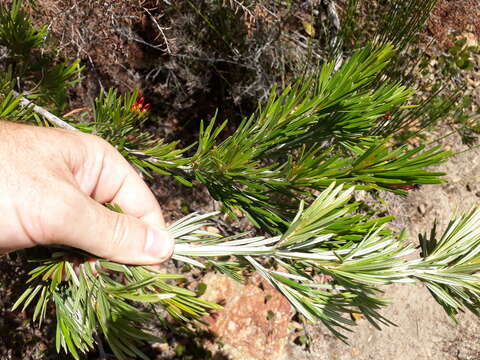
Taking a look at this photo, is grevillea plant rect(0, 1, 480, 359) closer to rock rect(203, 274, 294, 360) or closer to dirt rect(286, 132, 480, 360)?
rock rect(203, 274, 294, 360)

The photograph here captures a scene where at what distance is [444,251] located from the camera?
0.78m

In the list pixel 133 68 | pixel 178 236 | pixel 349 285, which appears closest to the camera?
pixel 349 285

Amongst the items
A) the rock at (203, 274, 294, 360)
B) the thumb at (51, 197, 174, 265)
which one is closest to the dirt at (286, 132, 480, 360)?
the rock at (203, 274, 294, 360)

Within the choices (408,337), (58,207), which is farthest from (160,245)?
(408,337)

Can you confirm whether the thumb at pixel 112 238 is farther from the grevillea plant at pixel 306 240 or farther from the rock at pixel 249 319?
the rock at pixel 249 319

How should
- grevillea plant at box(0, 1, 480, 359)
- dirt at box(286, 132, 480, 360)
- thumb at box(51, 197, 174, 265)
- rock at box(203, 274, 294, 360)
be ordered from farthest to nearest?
dirt at box(286, 132, 480, 360), rock at box(203, 274, 294, 360), thumb at box(51, 197, 174, 265), grevillea plant at box(0, 1, 480, 359)

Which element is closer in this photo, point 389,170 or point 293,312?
point 389,170

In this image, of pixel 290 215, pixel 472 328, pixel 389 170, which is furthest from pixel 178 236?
pixel 472 328

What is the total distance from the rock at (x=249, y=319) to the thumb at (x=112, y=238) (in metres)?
1.91

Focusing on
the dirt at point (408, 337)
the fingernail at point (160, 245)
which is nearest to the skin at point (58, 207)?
the fingernail at point (160, 245)

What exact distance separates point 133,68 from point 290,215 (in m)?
2.14

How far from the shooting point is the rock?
2.67m

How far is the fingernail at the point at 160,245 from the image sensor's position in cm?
88

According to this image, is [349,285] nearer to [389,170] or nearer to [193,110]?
[389,170]
